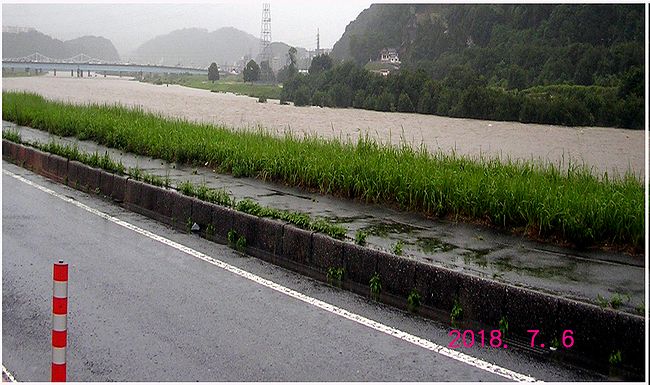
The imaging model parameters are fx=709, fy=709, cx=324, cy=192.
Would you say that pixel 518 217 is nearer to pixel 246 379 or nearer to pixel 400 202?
pixel 400 202

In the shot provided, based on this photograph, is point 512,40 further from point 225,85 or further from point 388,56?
point 225,85

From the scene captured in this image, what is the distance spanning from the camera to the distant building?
1810cm

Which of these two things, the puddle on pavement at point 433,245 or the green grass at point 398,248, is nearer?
the green grass at point 398,248

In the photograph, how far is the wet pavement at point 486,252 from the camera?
4.54 meters

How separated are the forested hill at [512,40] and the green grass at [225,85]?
7.10 meters

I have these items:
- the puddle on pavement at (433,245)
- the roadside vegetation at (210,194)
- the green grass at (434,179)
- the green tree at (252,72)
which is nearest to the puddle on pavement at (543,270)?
the puddle on pavement at (433,245)

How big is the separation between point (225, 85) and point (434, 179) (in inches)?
1266

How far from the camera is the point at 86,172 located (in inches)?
392

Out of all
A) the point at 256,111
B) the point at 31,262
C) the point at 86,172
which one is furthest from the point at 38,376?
the point at 256,111

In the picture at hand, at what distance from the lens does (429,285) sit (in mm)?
4859

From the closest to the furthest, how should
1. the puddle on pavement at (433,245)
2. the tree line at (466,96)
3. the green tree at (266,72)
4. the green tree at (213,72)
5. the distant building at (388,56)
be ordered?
the puddle on pavement at (433,245), the tree line at (466,96), the distant building at (388,56), the green tree at (266,72), the green tree at (213,72)

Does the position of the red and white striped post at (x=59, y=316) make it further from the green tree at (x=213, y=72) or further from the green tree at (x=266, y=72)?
the green tree at (x=213, y=72)

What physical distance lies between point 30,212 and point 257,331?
15.7 feet

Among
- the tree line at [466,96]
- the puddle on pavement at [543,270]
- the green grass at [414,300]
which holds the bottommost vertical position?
the green grass at [414,300]
